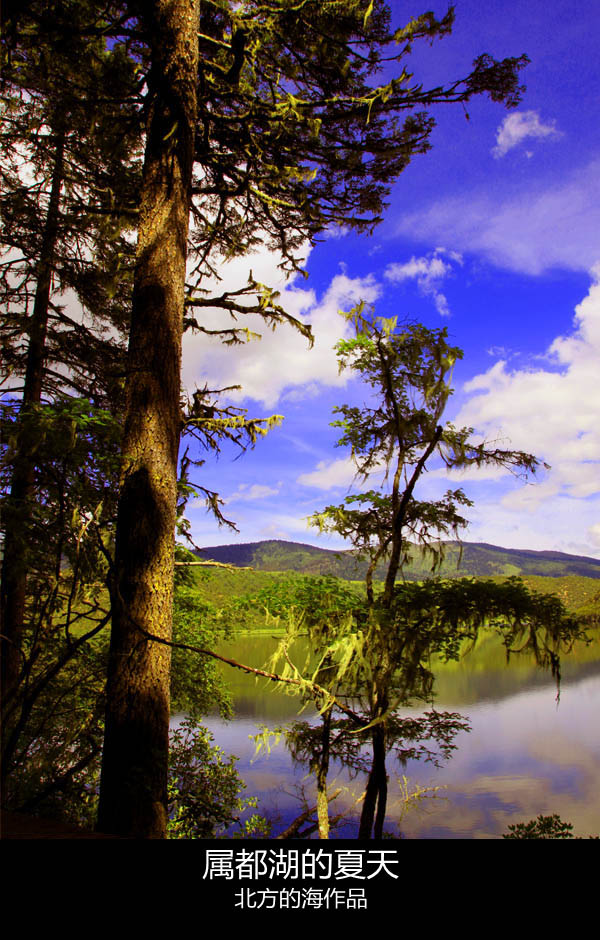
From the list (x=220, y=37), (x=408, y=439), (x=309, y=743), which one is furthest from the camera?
(x=408, y=439)

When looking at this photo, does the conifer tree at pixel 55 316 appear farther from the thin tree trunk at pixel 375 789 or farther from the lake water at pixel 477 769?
the thin tree trunk at pixel 375 789

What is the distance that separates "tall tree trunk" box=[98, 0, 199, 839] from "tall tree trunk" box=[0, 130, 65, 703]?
0.69 m

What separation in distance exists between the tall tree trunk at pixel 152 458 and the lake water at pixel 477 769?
101 inches

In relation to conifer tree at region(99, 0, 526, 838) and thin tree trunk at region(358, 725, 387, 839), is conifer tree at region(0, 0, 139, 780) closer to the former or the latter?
conifer tree at region(99, 0, 526, 838)

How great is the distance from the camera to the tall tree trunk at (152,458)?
327 centimetres

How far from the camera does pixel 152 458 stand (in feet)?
12.3

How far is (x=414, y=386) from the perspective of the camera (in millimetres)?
7895

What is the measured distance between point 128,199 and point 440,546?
621cm

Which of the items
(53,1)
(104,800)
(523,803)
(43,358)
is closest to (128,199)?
(53,1)

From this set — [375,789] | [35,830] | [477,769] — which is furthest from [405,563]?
[477,769]

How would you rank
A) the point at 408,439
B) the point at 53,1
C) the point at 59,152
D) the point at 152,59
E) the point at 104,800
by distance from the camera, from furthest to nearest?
the point at 408,439
the point at 59,152
the point at 53,1
the point at 152,59
the point at 104,800

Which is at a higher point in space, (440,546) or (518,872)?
(440,546)

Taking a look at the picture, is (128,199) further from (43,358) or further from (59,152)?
(43,358)

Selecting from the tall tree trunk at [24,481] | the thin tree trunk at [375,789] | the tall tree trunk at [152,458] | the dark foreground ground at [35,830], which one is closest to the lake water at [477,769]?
the thin tree trunk at [375,789]
